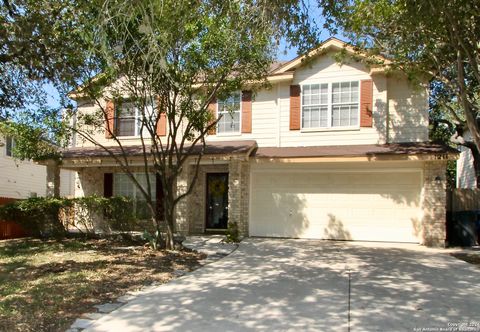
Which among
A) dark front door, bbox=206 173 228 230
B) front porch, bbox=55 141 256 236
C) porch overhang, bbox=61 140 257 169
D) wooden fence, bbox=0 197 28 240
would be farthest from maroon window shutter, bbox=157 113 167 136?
wooden fence, bbox=0 197 28 240

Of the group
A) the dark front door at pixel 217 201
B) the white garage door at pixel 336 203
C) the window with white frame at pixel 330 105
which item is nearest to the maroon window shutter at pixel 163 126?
the dark front door at pixel 217 201

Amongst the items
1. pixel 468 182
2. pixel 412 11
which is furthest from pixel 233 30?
pixel 468 182

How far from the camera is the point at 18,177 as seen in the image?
2270 centimetres

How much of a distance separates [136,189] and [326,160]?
7.72m

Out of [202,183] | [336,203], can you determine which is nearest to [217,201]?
[202,183]

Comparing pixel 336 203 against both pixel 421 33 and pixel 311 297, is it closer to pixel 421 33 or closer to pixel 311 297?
pixel 421 33

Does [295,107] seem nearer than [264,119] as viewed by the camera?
Yes

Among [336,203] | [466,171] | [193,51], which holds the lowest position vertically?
[336,203]

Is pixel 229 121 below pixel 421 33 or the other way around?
below

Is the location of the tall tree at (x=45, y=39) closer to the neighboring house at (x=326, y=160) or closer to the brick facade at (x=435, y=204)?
the neighboring house at (x=326, y=160)

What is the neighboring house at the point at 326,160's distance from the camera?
13188mm

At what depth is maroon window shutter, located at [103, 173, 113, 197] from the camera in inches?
Result: 661

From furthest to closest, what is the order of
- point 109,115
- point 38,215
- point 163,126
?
point 163,126 < point 109,115 < point 38,215

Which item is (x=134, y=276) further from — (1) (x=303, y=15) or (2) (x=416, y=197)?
(2) (x=416, y=197)
